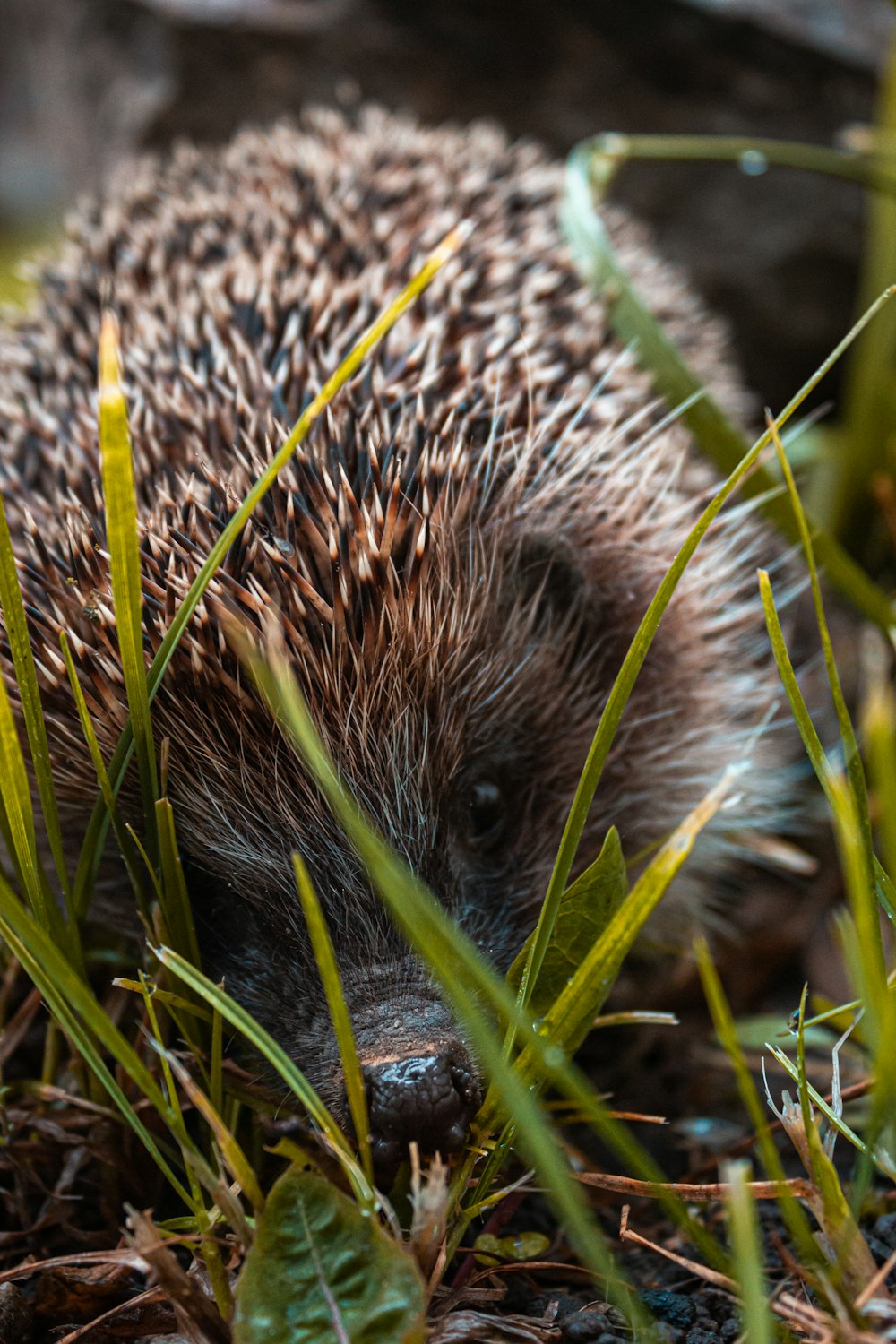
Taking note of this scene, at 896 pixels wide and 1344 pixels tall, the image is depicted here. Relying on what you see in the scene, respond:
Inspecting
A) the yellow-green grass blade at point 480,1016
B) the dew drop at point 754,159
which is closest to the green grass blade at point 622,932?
→ the yellow-green grass blade at point 480,1016

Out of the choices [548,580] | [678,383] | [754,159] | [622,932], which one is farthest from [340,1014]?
[754,159]

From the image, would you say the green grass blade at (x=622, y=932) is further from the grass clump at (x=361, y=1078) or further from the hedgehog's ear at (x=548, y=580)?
the hedgehog's ear at (x=548, y=580)

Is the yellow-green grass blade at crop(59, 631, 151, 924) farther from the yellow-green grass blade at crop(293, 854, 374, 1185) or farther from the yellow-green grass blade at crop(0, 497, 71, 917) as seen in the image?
the yellow-green grass blade at crop(293, 854, 374, 1185)

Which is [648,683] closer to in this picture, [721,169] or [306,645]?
[306,645]

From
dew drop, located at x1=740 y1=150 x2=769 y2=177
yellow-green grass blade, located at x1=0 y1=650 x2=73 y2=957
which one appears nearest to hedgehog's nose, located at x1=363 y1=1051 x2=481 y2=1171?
yellow-green grass blade, located at x1=0 y1=650 x2=73 y2=957

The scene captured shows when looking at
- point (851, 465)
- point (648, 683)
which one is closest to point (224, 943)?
point (648, 683)

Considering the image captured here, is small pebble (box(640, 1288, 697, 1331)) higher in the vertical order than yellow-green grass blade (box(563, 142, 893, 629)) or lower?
lower
